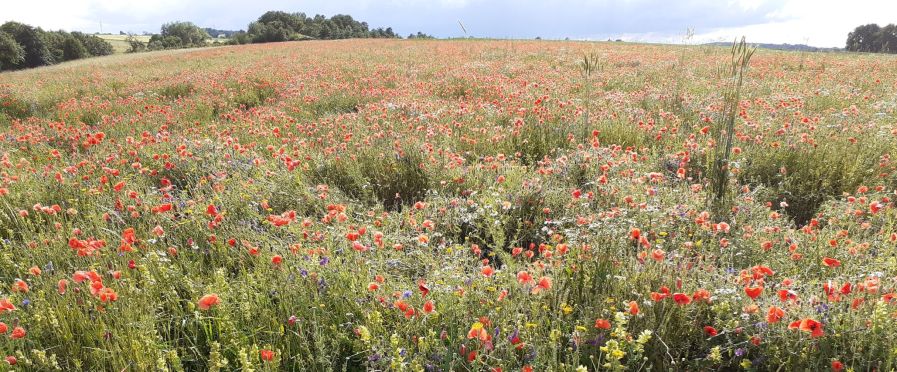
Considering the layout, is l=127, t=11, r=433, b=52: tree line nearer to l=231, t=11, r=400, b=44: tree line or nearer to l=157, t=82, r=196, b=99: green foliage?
l=231, t=11, r=400, b=44: tree line

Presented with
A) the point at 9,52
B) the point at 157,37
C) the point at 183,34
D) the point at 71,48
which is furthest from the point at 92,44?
the point at 183,34

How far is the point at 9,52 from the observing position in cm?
4112

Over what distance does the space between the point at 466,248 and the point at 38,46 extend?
60616 millimetres

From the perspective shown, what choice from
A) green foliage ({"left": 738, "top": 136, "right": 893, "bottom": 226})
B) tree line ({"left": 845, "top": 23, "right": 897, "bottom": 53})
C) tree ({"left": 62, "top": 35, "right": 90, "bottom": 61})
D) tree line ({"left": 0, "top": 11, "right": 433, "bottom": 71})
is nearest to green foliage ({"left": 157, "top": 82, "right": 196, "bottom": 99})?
green foliage ({"left": 738, "top": 136, "right": 893, "bottom": 226})

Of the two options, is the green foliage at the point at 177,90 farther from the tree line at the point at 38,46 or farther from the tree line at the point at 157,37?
the tree line at the point at 38,46

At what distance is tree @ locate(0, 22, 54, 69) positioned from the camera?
44938mm

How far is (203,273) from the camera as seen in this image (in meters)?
2.78

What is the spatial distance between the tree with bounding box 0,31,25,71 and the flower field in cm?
4919

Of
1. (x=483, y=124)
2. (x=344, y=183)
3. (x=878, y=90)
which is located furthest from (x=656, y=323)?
(x=878, y=90)

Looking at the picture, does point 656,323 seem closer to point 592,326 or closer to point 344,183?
point 592,326

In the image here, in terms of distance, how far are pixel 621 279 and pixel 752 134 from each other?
352 centimetres

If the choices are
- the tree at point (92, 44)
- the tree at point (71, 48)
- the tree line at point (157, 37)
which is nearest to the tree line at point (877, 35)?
the tree line at point (157, 37)

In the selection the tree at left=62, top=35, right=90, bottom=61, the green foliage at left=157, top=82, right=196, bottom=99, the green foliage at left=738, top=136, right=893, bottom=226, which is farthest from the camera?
the tree at left=62, top=35, right=90, bottom=61

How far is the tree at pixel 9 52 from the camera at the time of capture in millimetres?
40719
